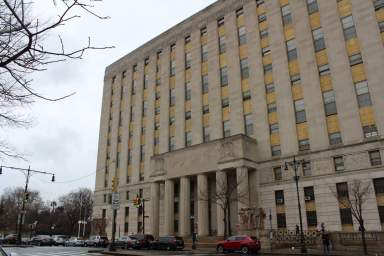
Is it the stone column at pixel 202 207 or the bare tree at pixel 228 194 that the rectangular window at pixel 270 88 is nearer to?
the bare tree at pixel 228 194

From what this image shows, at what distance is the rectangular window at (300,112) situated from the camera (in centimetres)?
4309

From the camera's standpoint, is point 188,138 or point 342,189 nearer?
point 342,189

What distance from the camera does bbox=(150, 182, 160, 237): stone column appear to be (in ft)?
172

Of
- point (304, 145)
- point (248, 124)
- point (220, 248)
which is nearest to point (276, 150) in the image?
point (304, 145)

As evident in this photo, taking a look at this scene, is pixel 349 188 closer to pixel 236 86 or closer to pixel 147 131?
pixel 236 86

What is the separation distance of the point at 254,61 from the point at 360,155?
1965 centimetres

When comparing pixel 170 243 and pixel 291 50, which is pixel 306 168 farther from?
pixel 170 243

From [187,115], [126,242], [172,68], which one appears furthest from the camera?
[172,68]

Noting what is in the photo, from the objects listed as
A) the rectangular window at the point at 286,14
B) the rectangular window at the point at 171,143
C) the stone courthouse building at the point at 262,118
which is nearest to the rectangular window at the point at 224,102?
the stone courthouse building at the point at 262,118

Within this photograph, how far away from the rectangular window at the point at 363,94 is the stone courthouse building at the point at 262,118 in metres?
0.11

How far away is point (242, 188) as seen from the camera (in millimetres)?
42406

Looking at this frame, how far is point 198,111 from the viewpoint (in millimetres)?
54844

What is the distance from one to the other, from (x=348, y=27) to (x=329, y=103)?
9.44 m

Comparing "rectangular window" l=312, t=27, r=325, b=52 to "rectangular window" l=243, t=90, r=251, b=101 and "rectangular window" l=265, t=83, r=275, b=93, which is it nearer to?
"rectangular window" l=265, t=83, r=275, b=93
